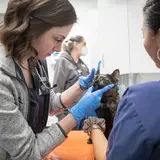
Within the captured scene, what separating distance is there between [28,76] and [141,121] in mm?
699

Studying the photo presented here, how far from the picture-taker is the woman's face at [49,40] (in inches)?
41.3

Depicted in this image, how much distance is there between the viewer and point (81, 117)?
110 centimetres

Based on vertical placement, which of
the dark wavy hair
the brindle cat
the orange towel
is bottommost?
the orange towel

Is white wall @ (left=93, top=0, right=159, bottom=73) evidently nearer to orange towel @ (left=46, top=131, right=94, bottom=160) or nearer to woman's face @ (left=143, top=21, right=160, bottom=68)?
orange towel @ (left=46, top=131, right=94, bottom=160)

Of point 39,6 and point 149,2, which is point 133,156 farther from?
point 39,6

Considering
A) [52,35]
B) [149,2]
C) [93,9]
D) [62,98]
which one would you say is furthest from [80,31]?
[149,2]

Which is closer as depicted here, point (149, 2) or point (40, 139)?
point (149, 2)

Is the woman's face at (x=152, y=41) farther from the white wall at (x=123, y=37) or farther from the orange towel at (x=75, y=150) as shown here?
the white wall at (x=123, y=37)

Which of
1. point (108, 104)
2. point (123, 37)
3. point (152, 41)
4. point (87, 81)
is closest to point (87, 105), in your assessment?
point (108, 104)

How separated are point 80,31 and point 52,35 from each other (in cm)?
305

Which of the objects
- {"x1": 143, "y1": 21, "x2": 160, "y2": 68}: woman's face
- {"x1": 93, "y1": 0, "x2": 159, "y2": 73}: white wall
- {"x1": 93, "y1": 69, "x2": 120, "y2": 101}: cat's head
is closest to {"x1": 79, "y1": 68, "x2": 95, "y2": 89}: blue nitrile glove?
{"x1": 93, "y1": 69, "x2": 120, "y2": 101}: cat's head

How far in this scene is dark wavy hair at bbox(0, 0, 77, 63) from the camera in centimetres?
97

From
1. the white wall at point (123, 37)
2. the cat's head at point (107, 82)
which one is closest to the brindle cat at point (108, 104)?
the cat's head at point (107, 82)

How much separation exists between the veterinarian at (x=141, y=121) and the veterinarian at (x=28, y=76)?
0.45m
